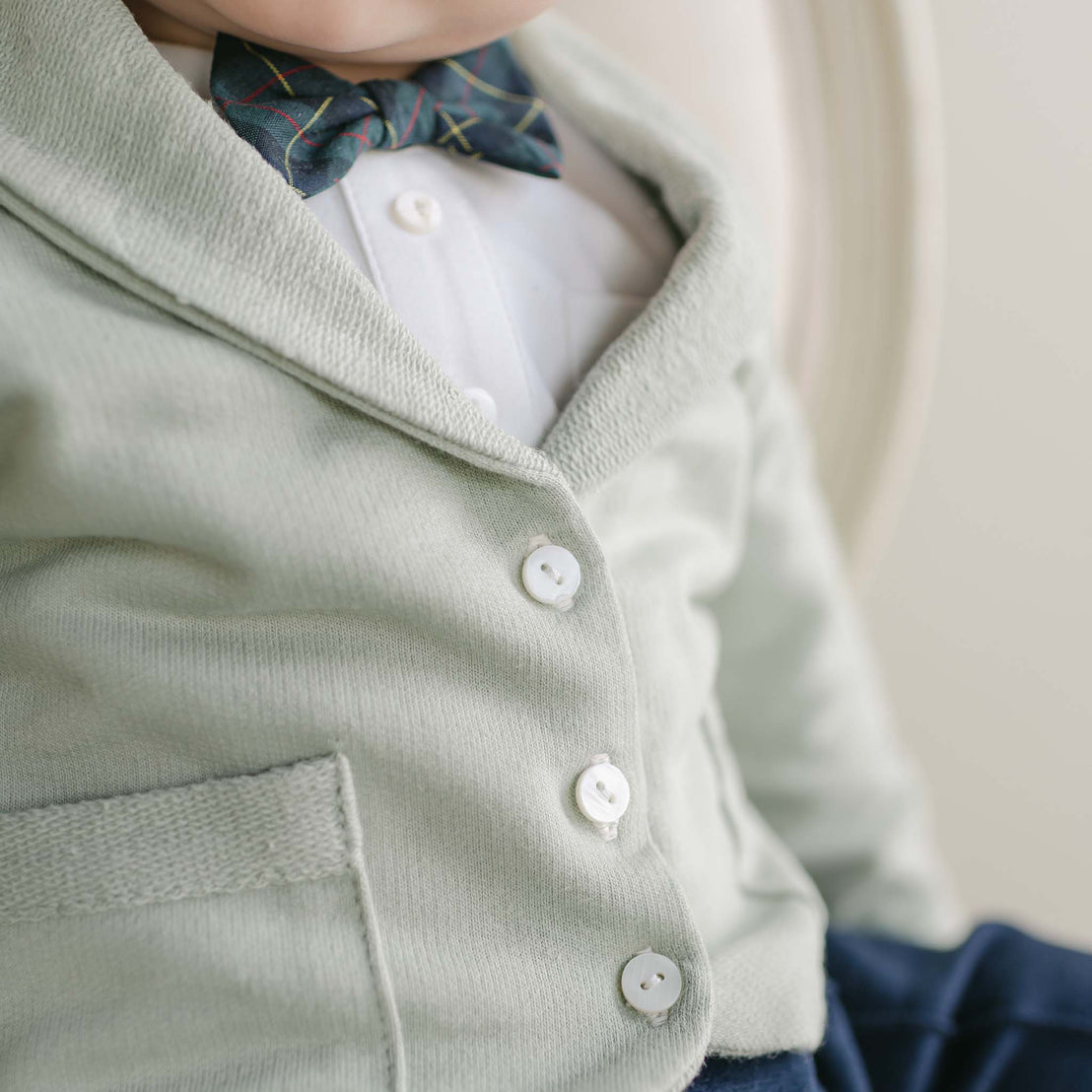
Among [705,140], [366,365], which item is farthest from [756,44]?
[366,365]

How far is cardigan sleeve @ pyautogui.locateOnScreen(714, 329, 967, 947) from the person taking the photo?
2.59ft

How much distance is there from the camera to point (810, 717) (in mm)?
796

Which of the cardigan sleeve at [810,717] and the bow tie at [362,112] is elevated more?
the bow tie at [362,112]

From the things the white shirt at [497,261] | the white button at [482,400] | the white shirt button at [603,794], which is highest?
the white shirt at [497,261]

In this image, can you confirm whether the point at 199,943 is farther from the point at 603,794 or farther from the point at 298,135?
the point at 298,135

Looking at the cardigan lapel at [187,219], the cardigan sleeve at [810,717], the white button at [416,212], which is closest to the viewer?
the cardigan lapel at [187,219]

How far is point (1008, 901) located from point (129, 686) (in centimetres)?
Answer: 86

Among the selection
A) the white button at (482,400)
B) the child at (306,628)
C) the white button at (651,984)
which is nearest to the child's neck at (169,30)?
the child at (306,628)

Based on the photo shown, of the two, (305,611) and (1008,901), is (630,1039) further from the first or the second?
(1008,901)

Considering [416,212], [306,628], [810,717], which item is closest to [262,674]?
[306,628]

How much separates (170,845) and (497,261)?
0.33 metres

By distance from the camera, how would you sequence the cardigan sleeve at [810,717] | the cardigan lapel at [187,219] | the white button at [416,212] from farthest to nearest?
the cardigan sleeve at [810,717], the white button at [416,212], the cardigan lapel at [187,219]

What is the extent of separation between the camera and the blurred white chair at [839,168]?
31.6 inches

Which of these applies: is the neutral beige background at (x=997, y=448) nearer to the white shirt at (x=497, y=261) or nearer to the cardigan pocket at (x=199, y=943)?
the white shirt at (x=497, y=261)
